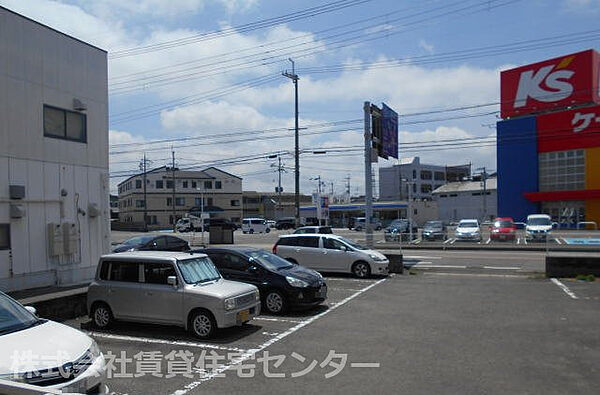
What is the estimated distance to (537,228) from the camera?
33156mm

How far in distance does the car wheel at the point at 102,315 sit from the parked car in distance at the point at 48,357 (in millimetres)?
4017

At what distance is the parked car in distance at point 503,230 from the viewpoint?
98.8 ft

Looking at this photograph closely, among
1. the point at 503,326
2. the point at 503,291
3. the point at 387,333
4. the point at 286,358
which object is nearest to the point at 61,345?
the point at 286,358

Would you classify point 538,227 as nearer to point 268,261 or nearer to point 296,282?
point 268,261

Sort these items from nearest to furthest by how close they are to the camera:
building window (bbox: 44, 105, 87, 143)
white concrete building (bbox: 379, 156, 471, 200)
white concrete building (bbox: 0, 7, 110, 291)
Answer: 1. white concrete building (bbox: 0, 7, 110, 291)
2. building window (bbox: 44, 105, 87, 143)
3. white concrete building (bbox: 379, 156, 471, 200)

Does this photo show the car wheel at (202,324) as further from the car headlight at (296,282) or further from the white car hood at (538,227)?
the white car hood at (538,227)

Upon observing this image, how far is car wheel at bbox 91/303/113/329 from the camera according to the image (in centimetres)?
1031

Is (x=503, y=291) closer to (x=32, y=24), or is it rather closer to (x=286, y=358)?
(x=286, y=358)

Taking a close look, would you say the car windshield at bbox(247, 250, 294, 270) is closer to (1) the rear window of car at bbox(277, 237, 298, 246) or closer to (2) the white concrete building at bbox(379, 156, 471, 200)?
(1) the rear window of car at bbox(277, 237, 298, 246)

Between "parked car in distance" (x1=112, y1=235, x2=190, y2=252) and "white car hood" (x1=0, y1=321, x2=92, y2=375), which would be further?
"parked car in distance" (x1=112, y1=235, x2=190, y2=252)

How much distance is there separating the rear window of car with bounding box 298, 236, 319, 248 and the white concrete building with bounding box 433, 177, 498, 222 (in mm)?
54663

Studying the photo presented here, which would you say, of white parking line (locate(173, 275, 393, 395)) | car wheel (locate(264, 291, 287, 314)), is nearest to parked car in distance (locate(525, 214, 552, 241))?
white parking line (locate(173, 275, 393, 395))

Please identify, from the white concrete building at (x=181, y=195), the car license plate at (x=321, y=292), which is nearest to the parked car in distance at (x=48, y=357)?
the car license plate at (x=321, y=292)

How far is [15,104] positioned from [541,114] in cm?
5088
